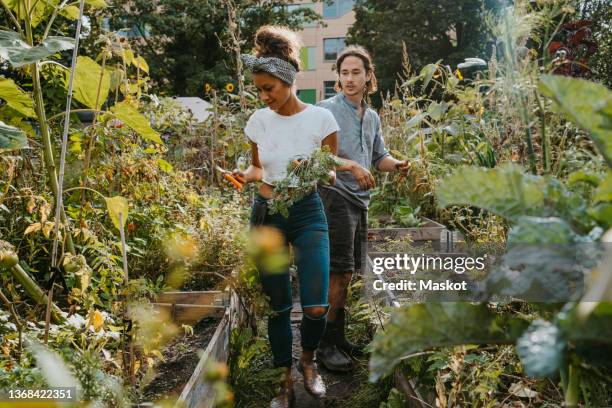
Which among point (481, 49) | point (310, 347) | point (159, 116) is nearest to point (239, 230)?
point (310, 347)

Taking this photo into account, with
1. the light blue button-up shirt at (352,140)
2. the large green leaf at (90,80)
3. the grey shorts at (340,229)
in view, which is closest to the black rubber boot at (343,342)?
the grey shorts at (340,229)

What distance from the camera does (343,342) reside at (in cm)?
331

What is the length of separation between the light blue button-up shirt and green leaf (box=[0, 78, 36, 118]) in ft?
5.10

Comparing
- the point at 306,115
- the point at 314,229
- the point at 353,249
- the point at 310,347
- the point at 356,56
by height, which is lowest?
the point at 310,347

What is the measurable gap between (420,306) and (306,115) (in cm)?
200

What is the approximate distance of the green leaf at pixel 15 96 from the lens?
2221 mm

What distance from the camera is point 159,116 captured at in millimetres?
5141

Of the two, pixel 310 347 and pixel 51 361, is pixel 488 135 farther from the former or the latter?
pixel 51 361

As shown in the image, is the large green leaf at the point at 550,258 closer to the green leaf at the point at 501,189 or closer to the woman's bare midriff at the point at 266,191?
the green leaf at the point at 501,189

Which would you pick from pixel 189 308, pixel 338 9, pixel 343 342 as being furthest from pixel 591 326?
pixel 338 9

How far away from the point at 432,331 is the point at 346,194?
2.48 meters

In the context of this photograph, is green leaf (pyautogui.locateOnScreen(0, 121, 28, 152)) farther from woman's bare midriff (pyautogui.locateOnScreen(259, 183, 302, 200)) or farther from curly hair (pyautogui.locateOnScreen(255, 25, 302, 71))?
curly hair (pyautogui.locateOnScreen(255, 25, 302, 71))

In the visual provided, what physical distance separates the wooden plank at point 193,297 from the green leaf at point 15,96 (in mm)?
1289

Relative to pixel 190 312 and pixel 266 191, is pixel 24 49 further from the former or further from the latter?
pixel 190 312
